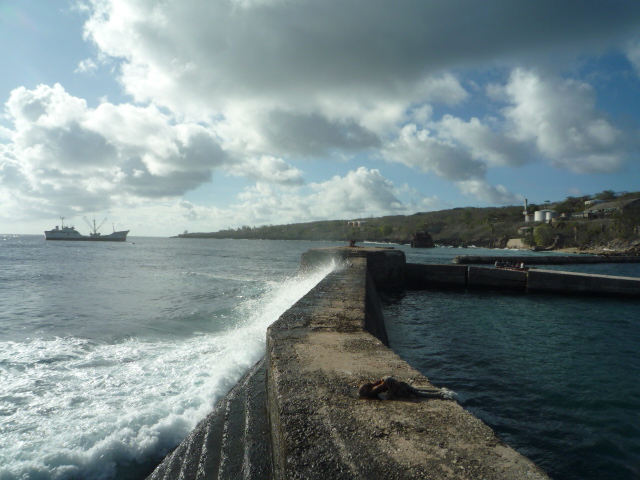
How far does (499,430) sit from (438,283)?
1330 cm

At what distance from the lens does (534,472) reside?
166cm

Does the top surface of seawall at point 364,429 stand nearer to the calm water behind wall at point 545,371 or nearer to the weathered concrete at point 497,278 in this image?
the calm water behind wall at point 545,371

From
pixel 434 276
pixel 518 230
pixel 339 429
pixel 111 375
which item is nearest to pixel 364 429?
pixel 339 429

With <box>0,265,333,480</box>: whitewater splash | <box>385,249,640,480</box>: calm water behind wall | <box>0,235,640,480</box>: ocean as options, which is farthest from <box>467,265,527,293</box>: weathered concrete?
<box>0,265,333,480</box>: whitewater splash

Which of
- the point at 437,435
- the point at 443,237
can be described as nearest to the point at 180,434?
the point at 437,435

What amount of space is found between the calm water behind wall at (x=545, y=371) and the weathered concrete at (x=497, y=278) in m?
3.60

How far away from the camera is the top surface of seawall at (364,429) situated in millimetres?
1755

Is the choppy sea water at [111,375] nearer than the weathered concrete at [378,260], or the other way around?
the choppy sea water at [111,375]

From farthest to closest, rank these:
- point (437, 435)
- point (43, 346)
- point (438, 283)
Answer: point (438, 283), point (43, 346), point (437, 435)

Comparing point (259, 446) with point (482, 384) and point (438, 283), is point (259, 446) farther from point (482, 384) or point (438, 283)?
point (438, 283)

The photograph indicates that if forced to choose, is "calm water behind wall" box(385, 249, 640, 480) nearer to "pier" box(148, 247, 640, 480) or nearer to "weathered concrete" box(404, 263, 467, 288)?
"pier" box(148, 247, 640, 480)

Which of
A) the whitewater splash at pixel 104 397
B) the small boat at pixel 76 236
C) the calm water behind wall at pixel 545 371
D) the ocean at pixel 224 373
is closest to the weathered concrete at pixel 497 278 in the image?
the ocean at pixel 224 373

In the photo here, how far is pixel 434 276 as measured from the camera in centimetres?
1716

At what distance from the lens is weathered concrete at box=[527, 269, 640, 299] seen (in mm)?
14539
